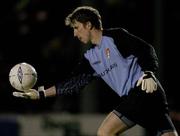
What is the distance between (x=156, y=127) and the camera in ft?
22.0

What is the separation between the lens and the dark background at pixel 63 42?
13.3 meters

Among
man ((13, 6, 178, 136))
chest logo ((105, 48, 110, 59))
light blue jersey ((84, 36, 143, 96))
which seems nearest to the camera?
man ((13, 6, 178, 136))

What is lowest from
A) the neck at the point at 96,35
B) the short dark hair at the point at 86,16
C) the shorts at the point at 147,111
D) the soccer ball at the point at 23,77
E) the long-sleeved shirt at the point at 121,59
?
the shorts at the point at 147,111

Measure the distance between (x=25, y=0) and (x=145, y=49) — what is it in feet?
25.2

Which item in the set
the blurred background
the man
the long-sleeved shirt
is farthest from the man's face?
the blurred background

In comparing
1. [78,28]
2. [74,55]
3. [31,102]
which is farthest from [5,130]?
[78,28]

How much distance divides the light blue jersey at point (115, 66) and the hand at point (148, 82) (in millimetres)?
179

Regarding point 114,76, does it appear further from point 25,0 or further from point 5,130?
point 25,0

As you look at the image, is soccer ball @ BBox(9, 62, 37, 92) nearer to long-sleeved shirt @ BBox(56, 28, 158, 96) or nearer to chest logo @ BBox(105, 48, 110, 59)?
long-sleeved shirt @ BBox(56, 28, 158, 96)

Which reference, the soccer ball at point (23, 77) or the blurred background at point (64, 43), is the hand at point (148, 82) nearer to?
the soccer ball at point (23, 77)

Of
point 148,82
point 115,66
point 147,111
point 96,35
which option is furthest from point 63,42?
point 148,82

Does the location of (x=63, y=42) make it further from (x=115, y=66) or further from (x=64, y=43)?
(x=115, y=66)

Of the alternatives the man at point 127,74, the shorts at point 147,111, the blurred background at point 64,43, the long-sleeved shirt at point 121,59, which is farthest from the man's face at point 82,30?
the blurred background at point 64,43

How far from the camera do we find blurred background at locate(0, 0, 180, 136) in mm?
13227
